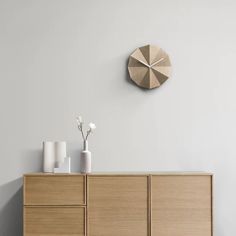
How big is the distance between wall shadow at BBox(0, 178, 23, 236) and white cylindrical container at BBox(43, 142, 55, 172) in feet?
1.04

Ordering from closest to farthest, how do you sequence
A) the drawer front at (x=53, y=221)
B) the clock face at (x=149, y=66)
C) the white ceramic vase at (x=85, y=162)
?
1. the drawer front at (x=53, y=221)
2. the white ceramic vase at (x=85, y=162)
3. the clock face at (x=149, y=66)

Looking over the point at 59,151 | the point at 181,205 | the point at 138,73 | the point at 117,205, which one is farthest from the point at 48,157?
the point at 181,205

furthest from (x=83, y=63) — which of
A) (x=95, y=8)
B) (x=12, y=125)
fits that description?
(x=12, y=125)

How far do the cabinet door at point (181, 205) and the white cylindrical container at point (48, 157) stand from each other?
2.86ft

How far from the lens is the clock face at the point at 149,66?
3.71m

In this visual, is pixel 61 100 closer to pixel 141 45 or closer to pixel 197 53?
pixel 141 45

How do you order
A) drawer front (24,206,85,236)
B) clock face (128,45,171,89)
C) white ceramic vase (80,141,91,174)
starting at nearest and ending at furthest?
drawer front (24,206,85,236), white ceramic vase (80,141,91,174), clock face (128,45,171,89)

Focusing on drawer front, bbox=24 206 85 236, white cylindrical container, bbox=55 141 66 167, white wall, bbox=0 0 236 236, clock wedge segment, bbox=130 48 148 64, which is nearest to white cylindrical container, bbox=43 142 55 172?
white cylindrical container, bbox=55 141 66 167

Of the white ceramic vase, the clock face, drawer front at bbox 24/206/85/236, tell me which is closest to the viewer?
drawer front at bbox 24/206/85/236

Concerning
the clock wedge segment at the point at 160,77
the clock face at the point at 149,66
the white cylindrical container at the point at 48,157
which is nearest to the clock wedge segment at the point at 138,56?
the clock face at the point at 149,66

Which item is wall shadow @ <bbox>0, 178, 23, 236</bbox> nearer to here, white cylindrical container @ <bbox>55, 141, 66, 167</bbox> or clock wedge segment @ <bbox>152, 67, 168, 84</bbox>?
white cylindrical container @ <bbox>55, 141, 66, 167</bbox>

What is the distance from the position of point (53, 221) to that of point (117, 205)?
517 millimetres

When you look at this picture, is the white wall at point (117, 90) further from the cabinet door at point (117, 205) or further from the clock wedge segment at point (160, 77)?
the cabinet door at point (117, 205)

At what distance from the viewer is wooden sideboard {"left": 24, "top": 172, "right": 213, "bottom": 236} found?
3.35 m
